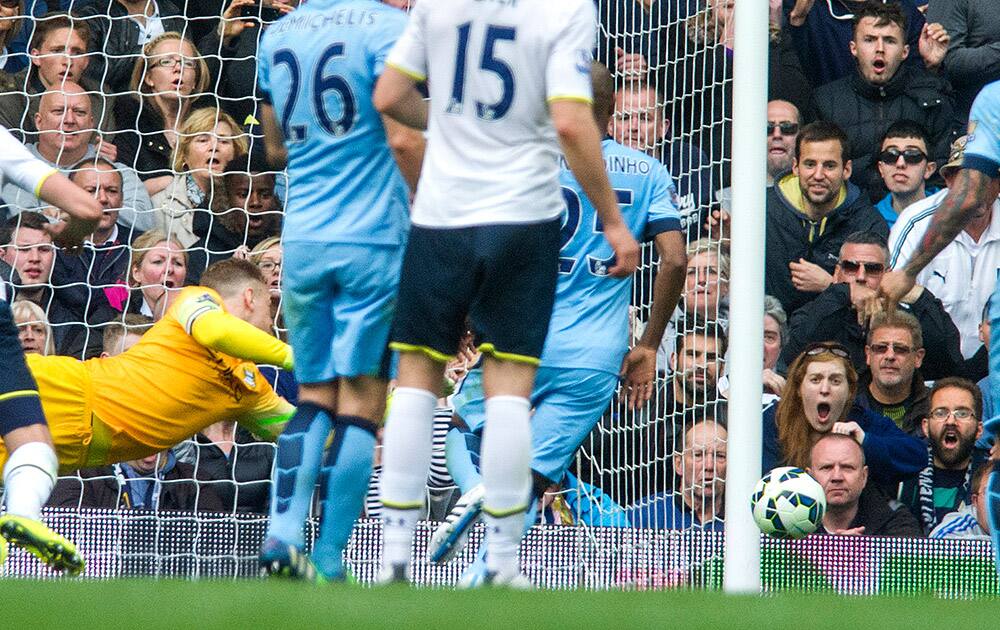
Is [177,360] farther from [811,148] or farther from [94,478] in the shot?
[811,148]

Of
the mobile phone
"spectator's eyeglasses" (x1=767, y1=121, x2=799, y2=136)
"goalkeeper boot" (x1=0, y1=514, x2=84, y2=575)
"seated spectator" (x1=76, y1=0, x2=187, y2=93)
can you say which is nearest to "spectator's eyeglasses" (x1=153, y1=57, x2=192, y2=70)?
"seated spectator" (x1=76, y1=0, x2=187, y2=93)

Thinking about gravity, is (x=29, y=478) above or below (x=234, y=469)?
below

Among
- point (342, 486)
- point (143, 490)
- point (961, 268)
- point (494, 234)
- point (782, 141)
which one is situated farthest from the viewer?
point (782, 141)

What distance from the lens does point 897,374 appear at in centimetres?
865

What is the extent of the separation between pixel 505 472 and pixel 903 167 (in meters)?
5.50

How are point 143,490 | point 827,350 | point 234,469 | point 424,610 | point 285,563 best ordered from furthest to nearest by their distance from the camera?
1. point 827,350
2. point 143,490
3. point 234,469
4. point 285,563
5. point 424,610

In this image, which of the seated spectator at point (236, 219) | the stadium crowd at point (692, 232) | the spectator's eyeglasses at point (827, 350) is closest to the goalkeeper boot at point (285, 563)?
the stadium crowd at point (692, 232)

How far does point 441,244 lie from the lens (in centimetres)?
445

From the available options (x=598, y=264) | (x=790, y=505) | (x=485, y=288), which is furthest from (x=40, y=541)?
(x=790, y=505)

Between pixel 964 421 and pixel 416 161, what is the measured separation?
15.0 ft

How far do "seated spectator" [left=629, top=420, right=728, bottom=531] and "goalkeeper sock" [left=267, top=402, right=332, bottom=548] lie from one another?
3.12 meters

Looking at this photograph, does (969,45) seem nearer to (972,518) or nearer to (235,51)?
(972,518)

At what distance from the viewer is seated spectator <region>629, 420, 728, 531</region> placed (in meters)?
7.94

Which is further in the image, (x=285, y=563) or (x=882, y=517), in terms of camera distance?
(x=882, y=517)
